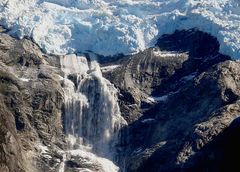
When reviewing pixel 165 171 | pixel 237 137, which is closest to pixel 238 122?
pixel 237 137

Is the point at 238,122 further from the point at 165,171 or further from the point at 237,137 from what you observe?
the point at 165,171
